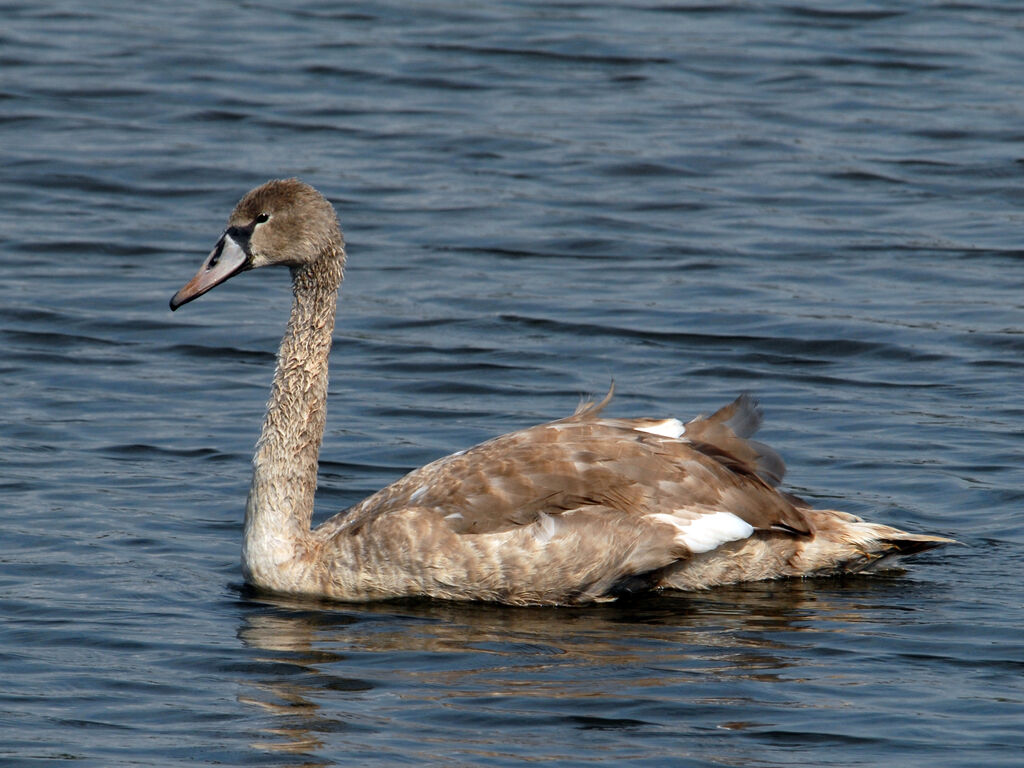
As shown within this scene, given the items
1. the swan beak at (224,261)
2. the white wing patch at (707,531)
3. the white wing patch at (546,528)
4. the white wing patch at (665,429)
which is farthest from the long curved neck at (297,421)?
the white wing patch at (707,531)

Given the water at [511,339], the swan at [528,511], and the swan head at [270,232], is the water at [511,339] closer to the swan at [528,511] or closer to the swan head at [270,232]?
the swan at [528,511]

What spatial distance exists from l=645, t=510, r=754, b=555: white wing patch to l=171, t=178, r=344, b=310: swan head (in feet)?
7.33

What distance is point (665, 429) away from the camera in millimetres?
9852

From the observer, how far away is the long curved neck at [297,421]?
9680 millimetres

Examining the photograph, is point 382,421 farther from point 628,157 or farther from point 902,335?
point 628,157

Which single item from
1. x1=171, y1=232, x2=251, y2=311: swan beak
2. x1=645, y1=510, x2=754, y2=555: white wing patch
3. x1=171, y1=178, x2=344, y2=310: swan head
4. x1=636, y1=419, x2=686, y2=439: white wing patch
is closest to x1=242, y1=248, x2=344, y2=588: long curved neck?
x1=171, y1=178, x2=344, y2=310: swan head

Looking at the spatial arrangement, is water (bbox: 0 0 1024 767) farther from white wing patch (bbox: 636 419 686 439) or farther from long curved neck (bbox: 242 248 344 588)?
white wing patch (bbox: 636 419 686 439)

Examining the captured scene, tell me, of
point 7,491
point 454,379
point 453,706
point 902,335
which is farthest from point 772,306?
point 453,706

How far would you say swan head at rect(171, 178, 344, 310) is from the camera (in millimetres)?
9844

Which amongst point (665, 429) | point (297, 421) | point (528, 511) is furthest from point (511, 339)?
point (528, 511)

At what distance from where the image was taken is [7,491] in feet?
35.5

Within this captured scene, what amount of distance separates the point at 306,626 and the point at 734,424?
7.73 ft

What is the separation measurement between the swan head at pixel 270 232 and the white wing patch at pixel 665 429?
1853 millimetres

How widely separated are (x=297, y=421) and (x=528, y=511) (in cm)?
140
